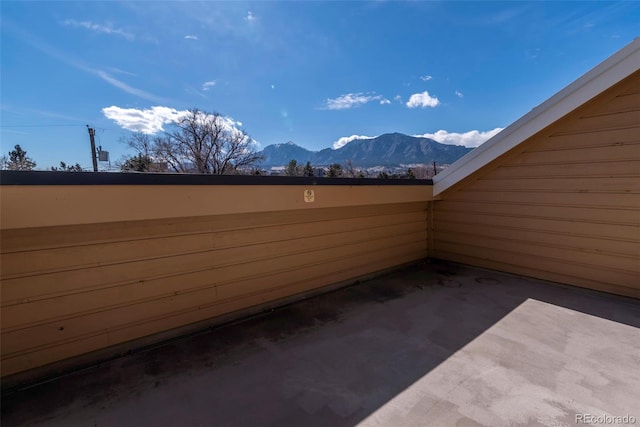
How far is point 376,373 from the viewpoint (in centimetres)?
179

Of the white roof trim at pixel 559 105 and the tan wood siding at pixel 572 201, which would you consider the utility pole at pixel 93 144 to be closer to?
the white roof trim at pixel 559 105

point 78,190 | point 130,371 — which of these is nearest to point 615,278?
point 130,371

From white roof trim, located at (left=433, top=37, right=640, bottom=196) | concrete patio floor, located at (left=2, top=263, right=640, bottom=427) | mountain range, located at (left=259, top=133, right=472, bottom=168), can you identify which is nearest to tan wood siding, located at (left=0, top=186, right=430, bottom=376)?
concrete patio floor, located at (left=2, top=263, right=640, bottom=427)

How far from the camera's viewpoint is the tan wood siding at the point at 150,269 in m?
1.75

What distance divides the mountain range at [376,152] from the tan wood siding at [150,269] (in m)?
65.4

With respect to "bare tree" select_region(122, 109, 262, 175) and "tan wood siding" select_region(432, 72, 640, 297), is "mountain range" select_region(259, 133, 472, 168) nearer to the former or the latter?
"bare tree" select_region(122, 109, 262, 175)

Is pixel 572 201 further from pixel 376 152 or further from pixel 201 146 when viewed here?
pixel 376 152

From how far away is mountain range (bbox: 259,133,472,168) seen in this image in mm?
72000

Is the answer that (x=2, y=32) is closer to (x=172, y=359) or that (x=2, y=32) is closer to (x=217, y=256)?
(x=217, y=256)
